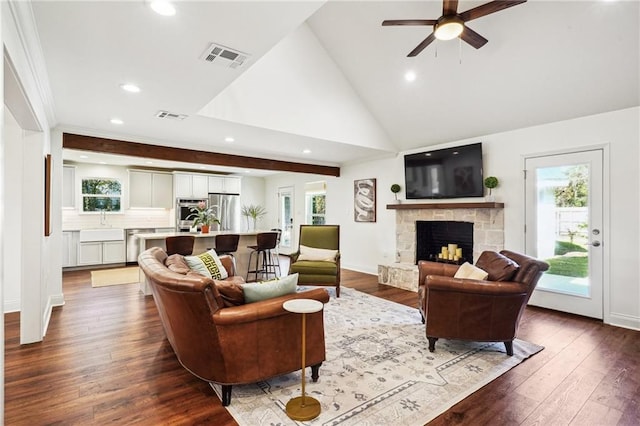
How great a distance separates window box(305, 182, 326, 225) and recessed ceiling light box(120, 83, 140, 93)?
535 centimetres

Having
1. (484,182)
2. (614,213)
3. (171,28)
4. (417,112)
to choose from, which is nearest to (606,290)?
(614,213)

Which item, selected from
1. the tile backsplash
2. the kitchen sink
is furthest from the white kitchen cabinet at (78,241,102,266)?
the tile backsplash

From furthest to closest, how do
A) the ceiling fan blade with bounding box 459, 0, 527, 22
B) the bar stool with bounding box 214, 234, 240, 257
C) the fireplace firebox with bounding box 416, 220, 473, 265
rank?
the bar stool with bounding box 214, 234, 240, 257 → the fireplace firebox with bounding box 416, 220, 473, 265 → the ceiling fan blade with bounding box 459, 0, 527, 22

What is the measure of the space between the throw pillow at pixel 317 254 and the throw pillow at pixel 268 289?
2533 mm

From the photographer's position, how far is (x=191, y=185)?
8203mm

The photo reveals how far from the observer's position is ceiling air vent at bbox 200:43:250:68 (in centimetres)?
225

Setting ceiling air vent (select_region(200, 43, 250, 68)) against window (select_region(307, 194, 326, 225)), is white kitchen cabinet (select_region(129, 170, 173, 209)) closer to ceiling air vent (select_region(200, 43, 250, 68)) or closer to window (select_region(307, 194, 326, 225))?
window (select_region(307, 194, 326, 225))

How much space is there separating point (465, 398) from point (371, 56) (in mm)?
4025

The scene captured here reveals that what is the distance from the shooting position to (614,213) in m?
3.64

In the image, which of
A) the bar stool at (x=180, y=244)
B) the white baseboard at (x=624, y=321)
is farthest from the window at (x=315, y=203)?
the white baseboard at (x=624, y=321)

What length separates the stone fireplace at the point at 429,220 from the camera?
4.69 metres

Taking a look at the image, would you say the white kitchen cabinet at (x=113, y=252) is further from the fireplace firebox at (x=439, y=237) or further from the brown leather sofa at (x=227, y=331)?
the fireplace firebox at (x=439, y=237)

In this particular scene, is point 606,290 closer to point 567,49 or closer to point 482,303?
point 482,303

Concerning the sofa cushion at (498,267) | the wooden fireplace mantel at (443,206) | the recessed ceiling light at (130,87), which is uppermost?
the recessed ceiling light at (130,87)
